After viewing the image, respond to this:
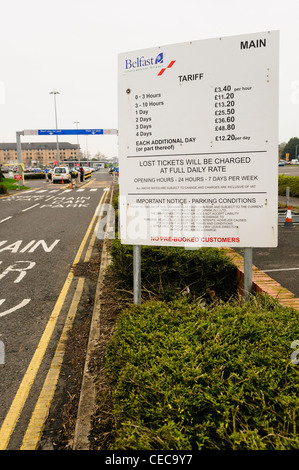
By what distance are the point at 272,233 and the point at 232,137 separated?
1107 mm

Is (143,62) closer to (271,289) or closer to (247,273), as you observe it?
(247,273)

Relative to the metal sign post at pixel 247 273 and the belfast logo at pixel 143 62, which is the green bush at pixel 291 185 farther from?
the belfast logo at pixel 143 62

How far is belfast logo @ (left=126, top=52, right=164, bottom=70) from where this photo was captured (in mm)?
4113

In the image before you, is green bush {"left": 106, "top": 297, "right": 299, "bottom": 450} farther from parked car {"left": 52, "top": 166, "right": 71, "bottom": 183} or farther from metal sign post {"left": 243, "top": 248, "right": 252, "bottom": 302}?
parked car {"left": 52, "top": 166, "right": 71, "bottom": 183}

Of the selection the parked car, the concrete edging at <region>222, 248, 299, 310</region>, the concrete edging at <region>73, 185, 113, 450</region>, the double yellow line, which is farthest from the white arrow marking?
the parked car

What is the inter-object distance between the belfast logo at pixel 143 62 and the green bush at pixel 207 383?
278cm

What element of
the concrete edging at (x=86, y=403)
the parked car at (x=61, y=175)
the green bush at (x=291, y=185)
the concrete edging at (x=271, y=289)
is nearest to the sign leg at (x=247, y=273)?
the concrete edging at (x=271, y=289)

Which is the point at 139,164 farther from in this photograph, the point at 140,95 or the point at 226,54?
the point at 226,54

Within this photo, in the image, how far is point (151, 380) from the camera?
246 centimetres

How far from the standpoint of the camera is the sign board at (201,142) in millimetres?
3828

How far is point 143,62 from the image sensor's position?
4.19 m

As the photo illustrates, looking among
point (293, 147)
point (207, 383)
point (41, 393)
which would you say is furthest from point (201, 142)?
point (293, 147)

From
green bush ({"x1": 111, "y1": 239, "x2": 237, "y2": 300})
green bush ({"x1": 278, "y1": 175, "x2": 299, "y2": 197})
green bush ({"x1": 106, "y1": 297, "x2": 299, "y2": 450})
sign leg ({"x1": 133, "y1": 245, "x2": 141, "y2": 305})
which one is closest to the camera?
green bush ({"x1": 106, "y1": 297, "x2": 299, "y2": 450})

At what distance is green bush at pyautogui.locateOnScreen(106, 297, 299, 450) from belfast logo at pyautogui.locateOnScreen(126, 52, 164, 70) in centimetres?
278
